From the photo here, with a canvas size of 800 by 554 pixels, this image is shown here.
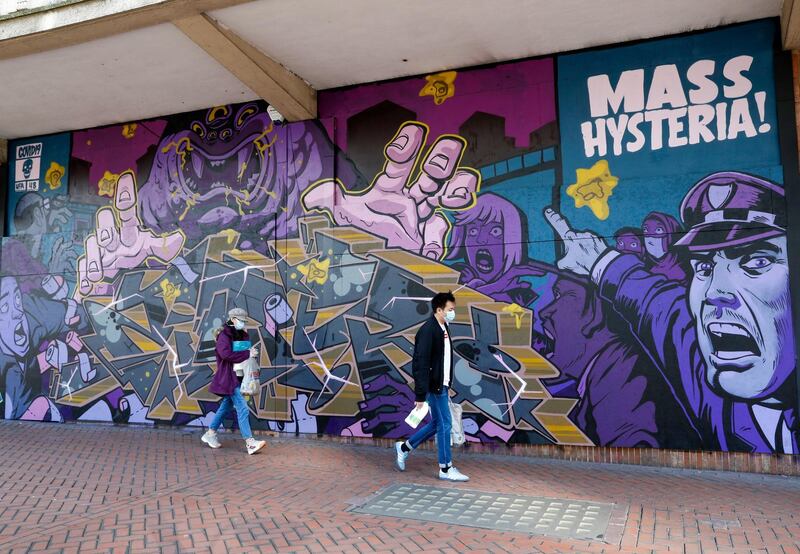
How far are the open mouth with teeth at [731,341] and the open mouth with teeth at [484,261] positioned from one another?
2.65 m

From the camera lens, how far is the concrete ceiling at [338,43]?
7066 millimetres

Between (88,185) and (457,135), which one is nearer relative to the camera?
(457,135)

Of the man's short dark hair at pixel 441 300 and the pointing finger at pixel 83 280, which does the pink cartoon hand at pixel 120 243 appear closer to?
the pointing finger at pixel 83 280

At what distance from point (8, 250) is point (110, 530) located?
8.38 m

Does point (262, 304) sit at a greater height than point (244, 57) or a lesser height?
lesser

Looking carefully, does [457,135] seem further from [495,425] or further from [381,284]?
[495,425]

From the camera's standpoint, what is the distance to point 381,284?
335 inches

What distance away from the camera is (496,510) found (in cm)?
528

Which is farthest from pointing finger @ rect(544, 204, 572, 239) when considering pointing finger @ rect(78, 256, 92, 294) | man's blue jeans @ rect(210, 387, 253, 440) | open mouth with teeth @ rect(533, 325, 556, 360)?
pointing finger @ rect(78, 256, 92, 294)

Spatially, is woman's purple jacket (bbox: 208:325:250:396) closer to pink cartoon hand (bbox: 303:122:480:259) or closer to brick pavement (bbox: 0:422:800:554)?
brick pavement (bbox: 0:422:800:554)

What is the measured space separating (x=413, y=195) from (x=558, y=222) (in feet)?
6.56

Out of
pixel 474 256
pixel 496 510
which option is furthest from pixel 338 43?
pixel 496 510

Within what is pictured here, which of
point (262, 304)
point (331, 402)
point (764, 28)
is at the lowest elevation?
point (331, 402)

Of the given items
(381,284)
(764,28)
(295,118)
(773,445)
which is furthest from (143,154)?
(773,445)
